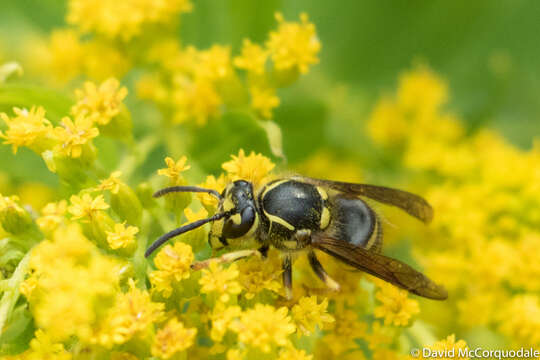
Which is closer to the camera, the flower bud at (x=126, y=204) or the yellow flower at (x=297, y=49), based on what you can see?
the flower bud at (x=126, y=204)

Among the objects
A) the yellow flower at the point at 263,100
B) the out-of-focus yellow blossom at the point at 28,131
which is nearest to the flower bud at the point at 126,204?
the out-of-focus yellow blossom at the point at 28,131

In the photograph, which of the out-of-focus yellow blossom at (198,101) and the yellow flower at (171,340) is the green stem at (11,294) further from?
the out-of-focus yellow blossom at (198,101)

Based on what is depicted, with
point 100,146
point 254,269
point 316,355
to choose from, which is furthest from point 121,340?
point 100,146

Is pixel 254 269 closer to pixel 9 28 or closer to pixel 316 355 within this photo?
pixel 316 355

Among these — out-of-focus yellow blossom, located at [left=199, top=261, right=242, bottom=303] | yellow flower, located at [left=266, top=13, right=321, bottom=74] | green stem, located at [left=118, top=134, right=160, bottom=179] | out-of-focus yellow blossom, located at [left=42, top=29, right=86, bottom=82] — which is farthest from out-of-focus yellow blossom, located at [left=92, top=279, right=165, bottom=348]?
out-of-focus yellow blossom, located at [left=42, top=29, right=86, bottom=82]

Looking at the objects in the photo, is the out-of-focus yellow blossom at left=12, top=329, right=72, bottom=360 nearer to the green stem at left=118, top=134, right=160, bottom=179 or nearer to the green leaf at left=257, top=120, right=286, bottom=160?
the green stem at left=118, top=134, right=160, bottom=179

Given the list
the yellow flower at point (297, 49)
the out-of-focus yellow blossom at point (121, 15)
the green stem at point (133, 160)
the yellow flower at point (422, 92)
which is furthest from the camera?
the yellow flower at point (422, 92)

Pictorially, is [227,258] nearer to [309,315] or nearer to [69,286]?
[309,315]

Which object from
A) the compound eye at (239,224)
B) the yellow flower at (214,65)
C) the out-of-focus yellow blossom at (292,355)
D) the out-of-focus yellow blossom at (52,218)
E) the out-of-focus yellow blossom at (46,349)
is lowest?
the out-of-focus yellow blossom at (46,349)
